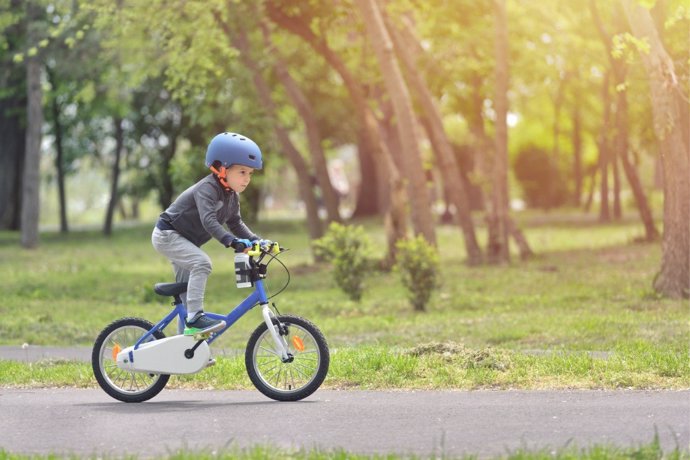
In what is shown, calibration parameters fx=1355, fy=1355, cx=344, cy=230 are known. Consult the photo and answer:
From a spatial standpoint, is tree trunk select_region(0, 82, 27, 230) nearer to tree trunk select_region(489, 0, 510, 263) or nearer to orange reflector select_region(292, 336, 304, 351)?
tree trunk select_region(489, 0, 510, 263)

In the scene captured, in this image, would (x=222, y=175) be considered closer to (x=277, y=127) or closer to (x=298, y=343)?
(x=298, y=343)

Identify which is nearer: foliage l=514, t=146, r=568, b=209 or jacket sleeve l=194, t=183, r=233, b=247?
jacket sleeve l=194, t=183, r=233, b=247

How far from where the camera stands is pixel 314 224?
28359mm

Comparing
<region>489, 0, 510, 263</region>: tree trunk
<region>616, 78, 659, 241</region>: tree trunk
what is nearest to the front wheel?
<region>489, 0, 510, 263</region>: tree trunk

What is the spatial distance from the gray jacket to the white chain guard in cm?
73

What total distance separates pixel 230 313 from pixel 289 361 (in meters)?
0.55

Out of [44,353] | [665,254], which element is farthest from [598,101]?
[44,353]

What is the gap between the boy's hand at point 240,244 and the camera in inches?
360

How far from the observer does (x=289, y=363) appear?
948 centimetres

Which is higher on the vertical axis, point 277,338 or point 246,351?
point 277,338

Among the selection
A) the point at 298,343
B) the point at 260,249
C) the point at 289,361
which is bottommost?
the point at 289,361

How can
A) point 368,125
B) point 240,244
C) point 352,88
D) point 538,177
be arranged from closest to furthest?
point 240,244 → point 368,125 → point 352,88 → point 538,177

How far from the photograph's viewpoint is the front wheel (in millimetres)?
9305

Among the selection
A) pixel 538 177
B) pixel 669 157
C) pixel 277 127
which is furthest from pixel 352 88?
pixel 538 177
